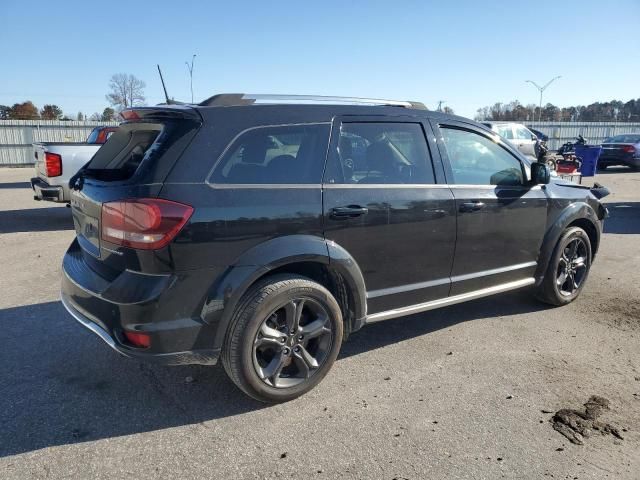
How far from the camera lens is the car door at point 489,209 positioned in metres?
4.09

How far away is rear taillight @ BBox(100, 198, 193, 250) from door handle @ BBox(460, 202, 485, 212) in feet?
7.18

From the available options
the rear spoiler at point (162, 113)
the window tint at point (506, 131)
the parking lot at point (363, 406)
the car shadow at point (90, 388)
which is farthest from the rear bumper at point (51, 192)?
the window tint at point (506, 131)

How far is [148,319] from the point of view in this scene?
2.85 meters

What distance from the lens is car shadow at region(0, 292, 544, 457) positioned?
9.86 ft

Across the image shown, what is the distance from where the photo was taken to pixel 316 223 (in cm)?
331

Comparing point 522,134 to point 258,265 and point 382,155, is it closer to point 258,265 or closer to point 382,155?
point 382,155

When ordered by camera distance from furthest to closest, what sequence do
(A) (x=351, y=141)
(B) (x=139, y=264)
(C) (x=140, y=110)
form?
(A) (x=351, y=141) < (C) (x=140, y=110) < (B) (x=139, y=264)

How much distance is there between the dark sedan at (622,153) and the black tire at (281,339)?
2086 centimetres

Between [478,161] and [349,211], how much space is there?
5.10 ft

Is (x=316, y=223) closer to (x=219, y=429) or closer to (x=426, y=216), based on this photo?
(x=426, y=216)

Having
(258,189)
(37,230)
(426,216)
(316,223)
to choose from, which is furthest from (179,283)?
(37,230)

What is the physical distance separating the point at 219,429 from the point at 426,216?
207 centimetres

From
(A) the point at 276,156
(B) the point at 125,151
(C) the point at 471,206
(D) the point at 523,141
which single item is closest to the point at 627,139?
(D) the point at 523,141

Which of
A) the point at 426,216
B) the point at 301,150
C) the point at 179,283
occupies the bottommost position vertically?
the point at 179,283
